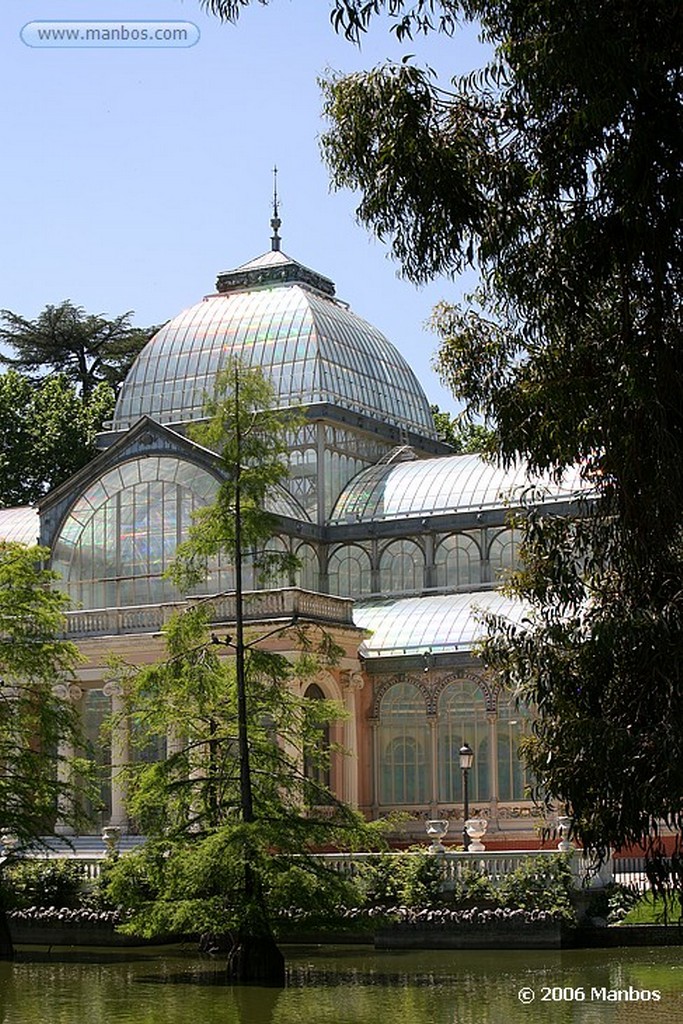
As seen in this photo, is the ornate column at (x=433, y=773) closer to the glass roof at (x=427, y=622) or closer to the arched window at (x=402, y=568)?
the glass roof at (x=427, y=622)

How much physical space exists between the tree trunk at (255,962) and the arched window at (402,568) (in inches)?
862

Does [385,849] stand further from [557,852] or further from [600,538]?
[600,538]

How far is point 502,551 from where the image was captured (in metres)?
46.2

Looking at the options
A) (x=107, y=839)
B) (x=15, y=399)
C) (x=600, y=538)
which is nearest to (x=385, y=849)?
(x=107, y=839)

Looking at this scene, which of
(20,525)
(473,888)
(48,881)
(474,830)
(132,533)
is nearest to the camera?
(473,888)

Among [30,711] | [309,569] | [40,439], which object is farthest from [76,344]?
[30,711]

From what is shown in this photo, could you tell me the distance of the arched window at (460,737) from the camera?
42.1 m

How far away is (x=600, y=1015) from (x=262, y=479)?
10.3m

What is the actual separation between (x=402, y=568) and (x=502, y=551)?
2.97 m

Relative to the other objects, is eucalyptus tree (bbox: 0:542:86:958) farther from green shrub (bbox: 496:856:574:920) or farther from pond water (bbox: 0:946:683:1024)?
green shrub (bbox: 496:856:574:920)

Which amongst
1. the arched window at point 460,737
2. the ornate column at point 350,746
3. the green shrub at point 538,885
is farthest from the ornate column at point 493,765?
the green shrub at point 538,885

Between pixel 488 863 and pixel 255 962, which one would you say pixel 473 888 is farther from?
pixel 255 962

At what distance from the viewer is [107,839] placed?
116 ft

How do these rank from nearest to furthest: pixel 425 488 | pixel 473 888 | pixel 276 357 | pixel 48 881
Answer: pixel 473 888 → pixel 48 881 → pixel 425 488 → pixel 276 357
